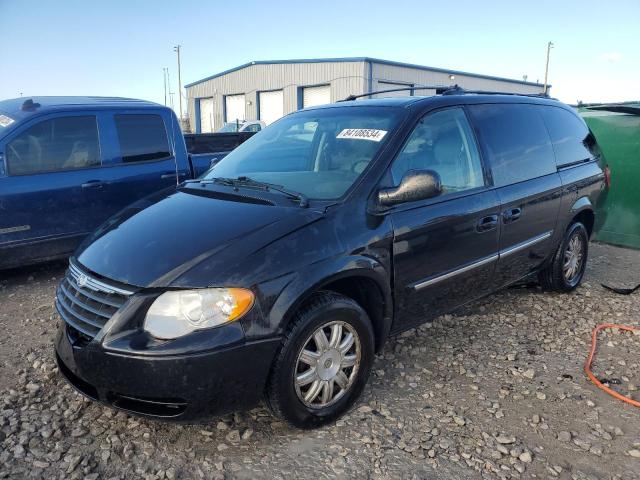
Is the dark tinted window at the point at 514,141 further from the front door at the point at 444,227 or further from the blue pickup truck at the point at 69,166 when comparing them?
the blue pickup truck at the point at 69,166

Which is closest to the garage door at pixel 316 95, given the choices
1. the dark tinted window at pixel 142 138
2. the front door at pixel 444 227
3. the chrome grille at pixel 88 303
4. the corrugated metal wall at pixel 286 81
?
the corrugated metal wall at pixel 286 81

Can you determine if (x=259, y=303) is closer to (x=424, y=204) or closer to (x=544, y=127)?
(x=424, y=204)

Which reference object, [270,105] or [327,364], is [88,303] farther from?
[270,105]

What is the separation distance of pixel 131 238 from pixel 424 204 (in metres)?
1.71

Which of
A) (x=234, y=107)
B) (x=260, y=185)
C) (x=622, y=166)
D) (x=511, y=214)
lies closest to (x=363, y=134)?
(x=260, y=185)

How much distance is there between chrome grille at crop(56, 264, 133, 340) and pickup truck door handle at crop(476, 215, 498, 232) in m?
2.28

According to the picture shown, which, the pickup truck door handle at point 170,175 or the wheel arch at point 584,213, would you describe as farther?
the pickup truck door handle at point 170,175

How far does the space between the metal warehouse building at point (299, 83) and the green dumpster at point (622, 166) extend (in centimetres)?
2078

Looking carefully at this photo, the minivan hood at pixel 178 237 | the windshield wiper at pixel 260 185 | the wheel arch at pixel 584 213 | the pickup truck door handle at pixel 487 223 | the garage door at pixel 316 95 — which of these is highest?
the garage door at pixel 316 95

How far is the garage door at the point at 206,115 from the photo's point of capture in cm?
4174

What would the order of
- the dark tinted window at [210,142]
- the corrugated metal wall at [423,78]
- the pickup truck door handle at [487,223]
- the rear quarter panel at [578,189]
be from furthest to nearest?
the corrugated metal wall at [423,78] < the dark tinted window at [210,142] < the rear quarter panel at [578,189] < the pickup truck door handle at [487,223]

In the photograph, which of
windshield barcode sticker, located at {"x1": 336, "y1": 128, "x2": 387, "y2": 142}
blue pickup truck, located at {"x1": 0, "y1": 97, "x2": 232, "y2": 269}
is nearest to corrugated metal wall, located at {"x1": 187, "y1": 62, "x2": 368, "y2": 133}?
blue pickup truck, located at {"x1": 0, "y1": 97, "x2": 232, "y2": 269}

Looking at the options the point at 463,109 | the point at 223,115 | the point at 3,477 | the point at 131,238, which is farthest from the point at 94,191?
the point at 223,115

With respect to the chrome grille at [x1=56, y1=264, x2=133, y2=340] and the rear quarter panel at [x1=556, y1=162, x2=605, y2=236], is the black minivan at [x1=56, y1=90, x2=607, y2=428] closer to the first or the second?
the chrome grille at [x1=56, y1=264, x2=133, y2=340]
